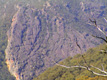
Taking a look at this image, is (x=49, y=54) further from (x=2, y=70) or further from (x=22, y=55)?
(x=2, y=70)

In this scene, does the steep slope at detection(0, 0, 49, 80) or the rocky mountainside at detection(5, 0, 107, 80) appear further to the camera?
the rocky mountainside at detection(5, 0, 107, 80)

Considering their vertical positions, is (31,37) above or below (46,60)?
above

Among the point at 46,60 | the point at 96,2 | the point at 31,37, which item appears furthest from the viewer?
the point at 96,2

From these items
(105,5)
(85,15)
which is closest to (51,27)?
(85,15)

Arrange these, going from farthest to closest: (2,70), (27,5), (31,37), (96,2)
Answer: (96,2) < (27,5) < (31,37) < (2,70)

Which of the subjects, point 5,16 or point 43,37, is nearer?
point 43,37

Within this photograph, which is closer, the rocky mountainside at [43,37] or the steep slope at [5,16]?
the steep slope at [5,16]

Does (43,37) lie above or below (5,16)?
below

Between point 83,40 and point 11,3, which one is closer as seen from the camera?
point 83,40
